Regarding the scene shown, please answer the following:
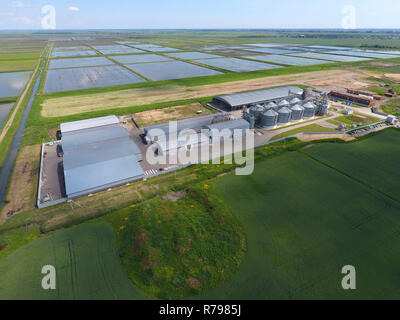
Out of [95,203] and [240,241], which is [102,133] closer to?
[95,203]

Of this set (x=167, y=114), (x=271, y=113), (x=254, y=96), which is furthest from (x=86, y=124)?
(x=254, y=96)

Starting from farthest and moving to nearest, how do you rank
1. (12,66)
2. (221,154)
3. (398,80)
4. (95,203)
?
(12,66) < (398,80) < (221,154) < (95,203)

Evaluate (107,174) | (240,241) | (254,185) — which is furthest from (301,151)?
(107,174)

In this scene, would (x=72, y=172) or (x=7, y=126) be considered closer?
(x=72, y=172)

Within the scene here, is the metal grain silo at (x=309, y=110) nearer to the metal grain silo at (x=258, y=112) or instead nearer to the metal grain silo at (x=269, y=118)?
the metal grain silo at (x=269, y=118)

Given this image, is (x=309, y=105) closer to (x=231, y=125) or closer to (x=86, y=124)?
(x=231, y=125)

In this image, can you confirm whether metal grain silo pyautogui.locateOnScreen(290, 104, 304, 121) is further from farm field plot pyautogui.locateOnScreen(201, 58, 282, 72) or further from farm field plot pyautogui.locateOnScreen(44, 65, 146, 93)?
farm field plot pyautogui.locateOnScreen(44, 65, 146, 93)
